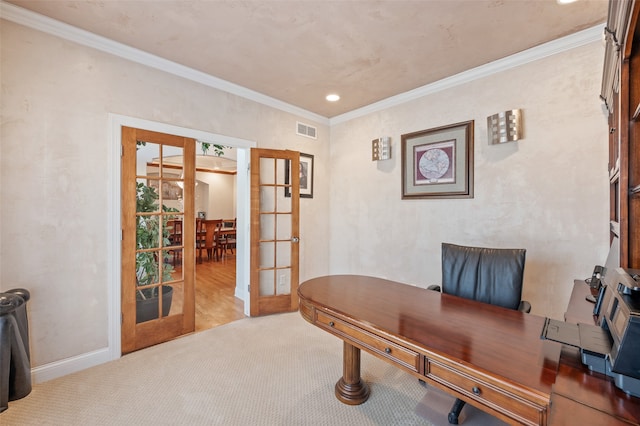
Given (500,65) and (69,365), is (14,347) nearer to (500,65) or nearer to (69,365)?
(69,365)

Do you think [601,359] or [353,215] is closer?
[601,359]

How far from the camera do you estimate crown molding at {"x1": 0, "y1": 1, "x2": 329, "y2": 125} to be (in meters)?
1.98

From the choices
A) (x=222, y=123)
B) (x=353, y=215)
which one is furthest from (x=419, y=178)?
(x=222, y=123)

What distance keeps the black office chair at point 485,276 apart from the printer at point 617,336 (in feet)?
2.31

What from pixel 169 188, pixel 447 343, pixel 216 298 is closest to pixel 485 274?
pixel 447 343

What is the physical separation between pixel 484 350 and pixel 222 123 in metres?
3.08

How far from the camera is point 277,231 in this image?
3709 millimetres

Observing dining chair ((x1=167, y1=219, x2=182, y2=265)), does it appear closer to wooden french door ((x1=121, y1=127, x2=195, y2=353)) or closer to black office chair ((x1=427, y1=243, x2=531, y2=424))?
wooden french door ((x1=121, y1=127, x2=195, y2=353))

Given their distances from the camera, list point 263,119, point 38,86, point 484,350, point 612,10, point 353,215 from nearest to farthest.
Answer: point 484,350 < point 612,10 < point 38,86 < point 263,119 < point 353,215

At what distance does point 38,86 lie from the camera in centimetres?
207

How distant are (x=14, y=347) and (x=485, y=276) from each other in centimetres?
308

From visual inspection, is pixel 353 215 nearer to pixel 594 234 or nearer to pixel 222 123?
pixel 222 123

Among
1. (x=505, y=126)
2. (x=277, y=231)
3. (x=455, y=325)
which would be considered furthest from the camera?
(x=277, y=231)

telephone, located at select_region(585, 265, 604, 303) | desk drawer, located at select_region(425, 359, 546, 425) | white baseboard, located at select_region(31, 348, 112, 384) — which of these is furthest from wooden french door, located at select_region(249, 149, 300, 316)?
telephone, located at select_region(585, 265, 604, 303)
